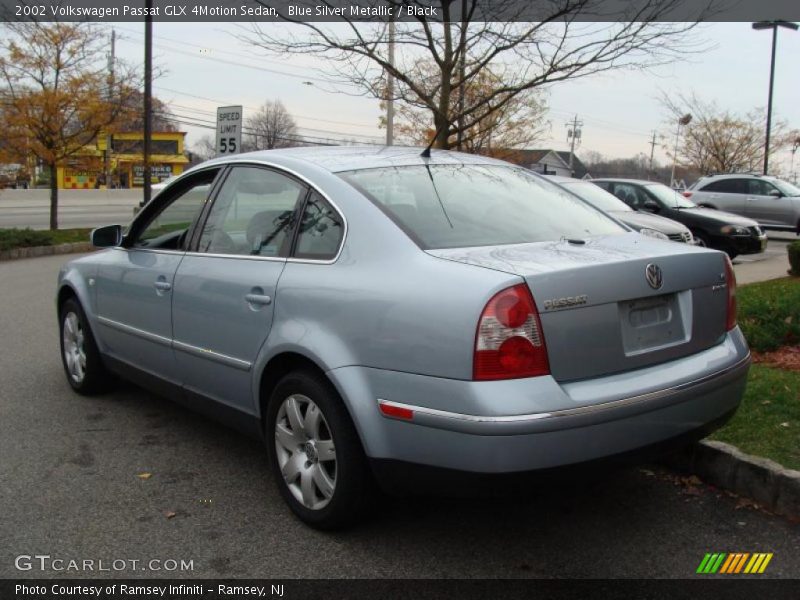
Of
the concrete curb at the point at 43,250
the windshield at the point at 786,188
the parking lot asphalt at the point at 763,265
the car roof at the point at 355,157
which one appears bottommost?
the concrete curb at the point at 43,250

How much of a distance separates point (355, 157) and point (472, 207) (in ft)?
2.41

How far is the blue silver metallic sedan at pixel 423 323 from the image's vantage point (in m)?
2.81

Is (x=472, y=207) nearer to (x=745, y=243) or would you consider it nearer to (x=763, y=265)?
(x=745, y=243)

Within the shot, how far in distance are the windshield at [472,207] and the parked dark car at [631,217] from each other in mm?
5981

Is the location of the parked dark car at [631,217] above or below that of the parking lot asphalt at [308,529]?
above

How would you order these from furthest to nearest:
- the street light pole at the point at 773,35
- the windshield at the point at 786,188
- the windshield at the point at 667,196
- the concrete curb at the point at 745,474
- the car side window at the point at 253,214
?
the street light pole at the point at 773,35 < the windshield at the point at 786,188 < the windshield at the point at 667,196 < the car side window at the point at 253,214 < the concrete curb at the point at 745,474

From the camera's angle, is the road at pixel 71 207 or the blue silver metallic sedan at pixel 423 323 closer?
the blue silver metallic sedan at pixel 423 323

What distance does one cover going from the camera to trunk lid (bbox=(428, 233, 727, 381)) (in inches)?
113

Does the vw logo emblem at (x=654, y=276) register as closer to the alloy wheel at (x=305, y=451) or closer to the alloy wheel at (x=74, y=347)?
the alloy wheel at (x=305, y=451)

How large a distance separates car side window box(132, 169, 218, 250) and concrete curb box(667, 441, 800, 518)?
296 cm

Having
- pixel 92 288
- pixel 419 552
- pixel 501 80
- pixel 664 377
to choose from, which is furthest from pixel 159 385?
pixel 501 80

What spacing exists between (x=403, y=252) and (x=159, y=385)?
6.98 feet

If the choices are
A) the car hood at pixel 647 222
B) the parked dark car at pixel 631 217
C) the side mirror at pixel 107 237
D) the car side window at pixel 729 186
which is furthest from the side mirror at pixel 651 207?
the side mirror at pixel 107 237

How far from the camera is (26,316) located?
8750 millimetres
